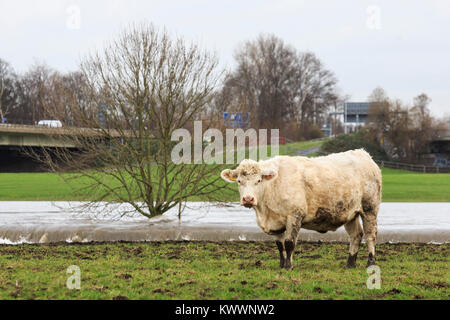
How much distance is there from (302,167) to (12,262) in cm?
644

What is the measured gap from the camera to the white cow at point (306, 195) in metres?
11.6

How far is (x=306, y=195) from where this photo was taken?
1184 cm

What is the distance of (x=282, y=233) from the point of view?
12039 millimetres

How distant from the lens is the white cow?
11.6 metres

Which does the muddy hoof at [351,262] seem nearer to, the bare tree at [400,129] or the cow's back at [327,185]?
the cow's back at [327,185]

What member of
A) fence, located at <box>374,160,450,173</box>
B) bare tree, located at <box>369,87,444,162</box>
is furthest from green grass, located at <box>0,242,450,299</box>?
bare tree, located at <box>369,87,444,162</box>

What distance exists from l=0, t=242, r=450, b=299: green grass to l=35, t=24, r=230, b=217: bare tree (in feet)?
14.9

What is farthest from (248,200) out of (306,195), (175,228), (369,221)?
(175,228)

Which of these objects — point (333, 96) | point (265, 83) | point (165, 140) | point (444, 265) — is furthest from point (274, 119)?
point (444, 265)

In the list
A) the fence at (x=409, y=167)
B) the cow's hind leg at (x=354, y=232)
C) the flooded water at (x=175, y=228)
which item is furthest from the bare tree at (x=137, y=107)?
the fence at (x=409, y=167)

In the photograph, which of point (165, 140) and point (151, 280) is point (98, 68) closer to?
point (165, 140)

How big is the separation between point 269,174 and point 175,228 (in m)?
9.00

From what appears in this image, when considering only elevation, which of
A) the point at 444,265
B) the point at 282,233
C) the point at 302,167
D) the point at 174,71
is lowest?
the point at 444,265

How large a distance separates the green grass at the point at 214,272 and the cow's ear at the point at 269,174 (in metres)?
1.75
